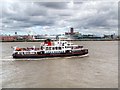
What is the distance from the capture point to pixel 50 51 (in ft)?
108

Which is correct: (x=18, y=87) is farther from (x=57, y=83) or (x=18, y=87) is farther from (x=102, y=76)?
(x=102, y=76)

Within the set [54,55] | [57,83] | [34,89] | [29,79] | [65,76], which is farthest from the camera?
[54,55]

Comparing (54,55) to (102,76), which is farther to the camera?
(54,55)

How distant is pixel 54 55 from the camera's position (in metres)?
32.4

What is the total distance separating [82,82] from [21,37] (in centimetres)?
11940

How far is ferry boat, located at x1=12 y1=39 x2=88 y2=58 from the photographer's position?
104ft

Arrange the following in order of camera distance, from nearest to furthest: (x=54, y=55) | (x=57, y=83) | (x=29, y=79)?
(x=57, y=83) → (x=29, y=79) → (x=54, y=55)

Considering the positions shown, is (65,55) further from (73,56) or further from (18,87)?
(18,87)

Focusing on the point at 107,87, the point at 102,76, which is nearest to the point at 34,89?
the point at 107,87

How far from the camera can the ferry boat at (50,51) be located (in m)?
31.8

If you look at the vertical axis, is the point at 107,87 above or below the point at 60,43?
below

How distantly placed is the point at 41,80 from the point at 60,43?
1600 centimetres

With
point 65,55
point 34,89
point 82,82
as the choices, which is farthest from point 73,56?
point 34,89

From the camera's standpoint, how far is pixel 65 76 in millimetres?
20047
